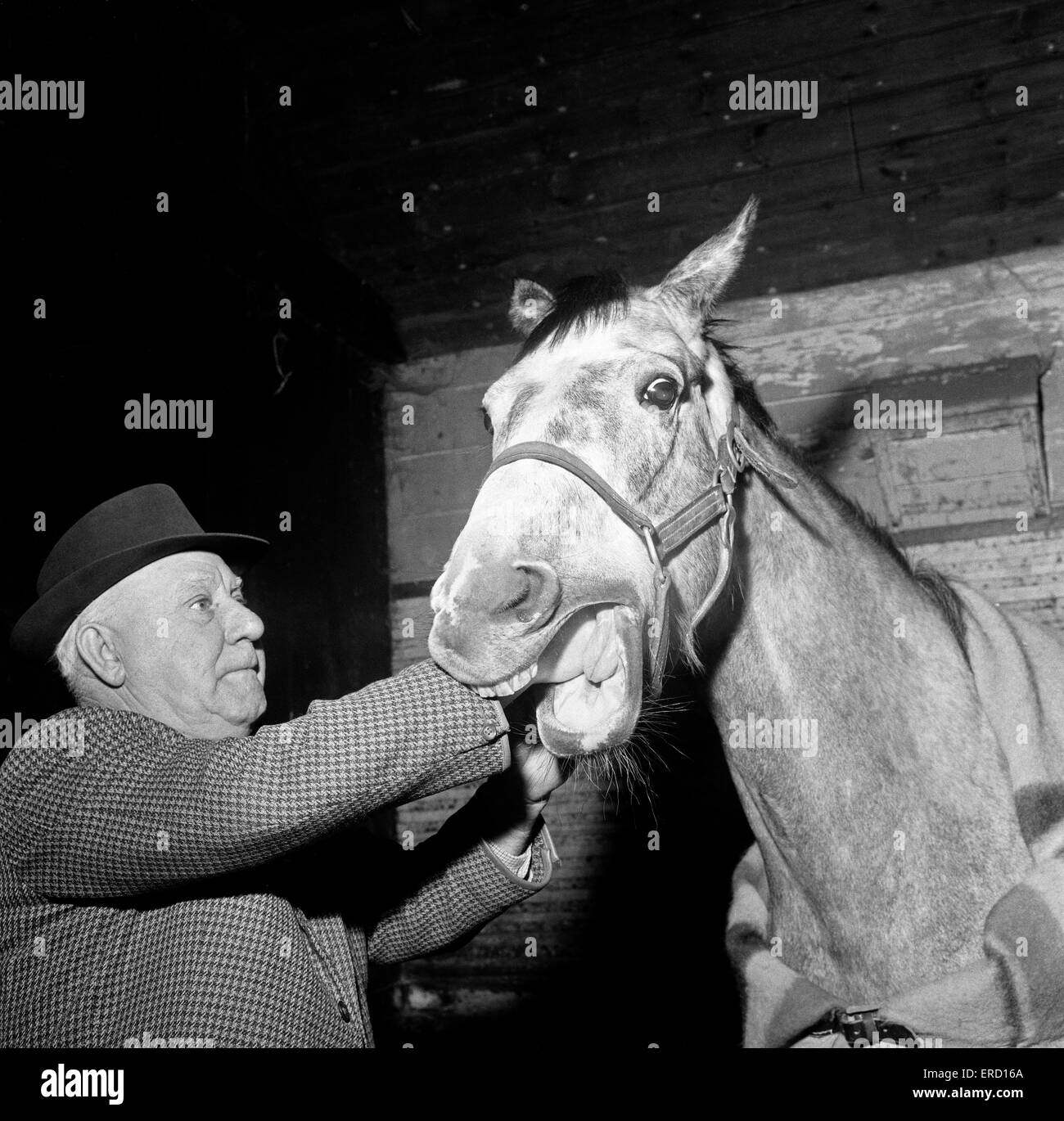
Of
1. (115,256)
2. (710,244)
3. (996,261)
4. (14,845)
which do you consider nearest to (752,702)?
(710,244)

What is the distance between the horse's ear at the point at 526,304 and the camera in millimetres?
2246

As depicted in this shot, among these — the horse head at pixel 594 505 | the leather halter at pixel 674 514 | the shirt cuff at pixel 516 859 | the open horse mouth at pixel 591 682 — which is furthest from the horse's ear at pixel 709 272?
the shirt cuff at pixel 516 859

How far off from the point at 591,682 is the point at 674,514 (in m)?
0.36

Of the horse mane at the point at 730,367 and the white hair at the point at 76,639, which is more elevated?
the horse mane at the point at 730,367

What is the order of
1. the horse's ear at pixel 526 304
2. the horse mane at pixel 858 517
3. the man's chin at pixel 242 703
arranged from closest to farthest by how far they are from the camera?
the man's chin at pixel 242 703, the horse mane at pixel 858 517, the horse's ear at pixel 526 304

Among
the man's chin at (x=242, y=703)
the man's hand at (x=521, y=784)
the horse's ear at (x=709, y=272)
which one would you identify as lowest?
the man's hand at (x=521, y=784)

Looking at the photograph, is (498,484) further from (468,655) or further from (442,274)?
(442,274)

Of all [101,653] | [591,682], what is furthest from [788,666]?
[101,653]

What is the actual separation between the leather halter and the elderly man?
0.33 meters

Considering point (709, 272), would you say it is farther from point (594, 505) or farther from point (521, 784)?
point (521, 784)

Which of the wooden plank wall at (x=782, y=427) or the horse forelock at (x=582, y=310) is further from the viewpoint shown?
the wooden plank wall at (x=782, y=427)

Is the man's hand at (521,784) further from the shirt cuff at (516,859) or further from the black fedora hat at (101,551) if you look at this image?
the black fedora hat at (101,551)

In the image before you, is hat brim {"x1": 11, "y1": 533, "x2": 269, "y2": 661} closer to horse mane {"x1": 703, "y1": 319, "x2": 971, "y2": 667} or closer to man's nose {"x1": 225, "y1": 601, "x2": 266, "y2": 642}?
man's nose {"x1": 225, "y1": 601, "x2": 266, "y2": 642}

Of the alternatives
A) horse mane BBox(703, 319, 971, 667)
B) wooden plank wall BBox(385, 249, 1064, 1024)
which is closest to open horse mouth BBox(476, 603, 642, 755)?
horse mane BBox(703, 319, 971, 667)
